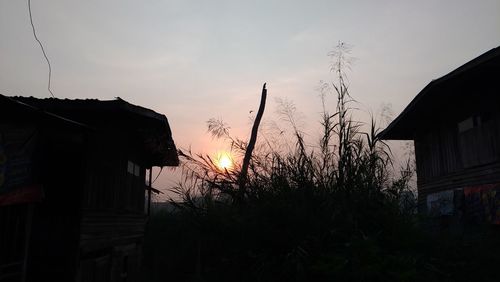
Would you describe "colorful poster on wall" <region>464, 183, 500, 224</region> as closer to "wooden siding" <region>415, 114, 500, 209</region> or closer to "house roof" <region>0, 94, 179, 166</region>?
"wooden siding" <region>415, 114, 500, 209</region>

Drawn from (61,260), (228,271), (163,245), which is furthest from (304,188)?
(163,245)

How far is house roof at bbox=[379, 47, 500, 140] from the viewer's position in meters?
9.00

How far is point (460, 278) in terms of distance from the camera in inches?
214

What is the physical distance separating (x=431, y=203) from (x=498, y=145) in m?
3.59

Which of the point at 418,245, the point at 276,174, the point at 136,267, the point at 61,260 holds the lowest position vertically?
the point at 136,267

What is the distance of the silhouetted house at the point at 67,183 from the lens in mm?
6422

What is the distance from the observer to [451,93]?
11.3m

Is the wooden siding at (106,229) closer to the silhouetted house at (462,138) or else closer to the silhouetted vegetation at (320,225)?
the silhouetted vegetation at (320,225)

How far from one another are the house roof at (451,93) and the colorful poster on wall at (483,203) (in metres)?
2.28

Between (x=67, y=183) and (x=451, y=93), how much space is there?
1001cm

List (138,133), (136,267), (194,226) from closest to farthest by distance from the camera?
(194,226), (138,133), (136,267)

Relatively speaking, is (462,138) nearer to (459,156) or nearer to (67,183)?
(459,156)

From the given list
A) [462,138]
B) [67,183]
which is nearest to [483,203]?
[462,138]

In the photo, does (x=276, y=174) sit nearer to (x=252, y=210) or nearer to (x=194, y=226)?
(x=252, y=210)
